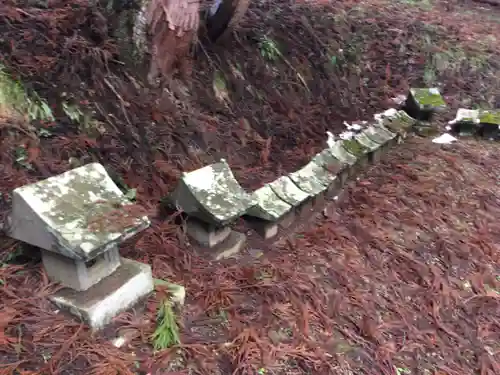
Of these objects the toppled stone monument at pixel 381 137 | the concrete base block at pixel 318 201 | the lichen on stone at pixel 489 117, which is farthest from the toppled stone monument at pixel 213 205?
the lichen on stone at pixel 489 117

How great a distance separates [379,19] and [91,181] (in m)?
6.82

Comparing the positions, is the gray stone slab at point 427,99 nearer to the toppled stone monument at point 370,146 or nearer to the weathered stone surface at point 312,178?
the toppled stone monument at point 370,146

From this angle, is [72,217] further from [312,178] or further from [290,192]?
[312,178]

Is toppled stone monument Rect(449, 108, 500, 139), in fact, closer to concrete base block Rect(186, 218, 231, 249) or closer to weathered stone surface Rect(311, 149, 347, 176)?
weathered stone surface Rect(311, 149, 347, 176)

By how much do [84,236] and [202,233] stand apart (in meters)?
1.00

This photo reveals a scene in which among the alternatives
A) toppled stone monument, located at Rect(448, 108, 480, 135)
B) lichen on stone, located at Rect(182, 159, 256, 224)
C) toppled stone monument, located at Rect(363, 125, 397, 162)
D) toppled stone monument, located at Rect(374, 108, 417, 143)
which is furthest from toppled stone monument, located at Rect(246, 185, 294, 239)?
toppled stone monument, located at Rect(448, 108, 480, 135)

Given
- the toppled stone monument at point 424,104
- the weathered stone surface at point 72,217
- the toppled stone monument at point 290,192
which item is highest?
the weathered stone surface at point 72,217

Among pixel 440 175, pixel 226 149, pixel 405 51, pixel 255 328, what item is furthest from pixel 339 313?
pixel 405 51

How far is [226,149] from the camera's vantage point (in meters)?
4.13

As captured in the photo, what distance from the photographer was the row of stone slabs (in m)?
2.06

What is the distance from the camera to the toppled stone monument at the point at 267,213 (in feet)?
10.4

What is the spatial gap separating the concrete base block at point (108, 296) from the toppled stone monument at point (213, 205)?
0.53 meters

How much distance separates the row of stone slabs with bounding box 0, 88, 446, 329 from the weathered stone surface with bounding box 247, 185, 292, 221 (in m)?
0.17

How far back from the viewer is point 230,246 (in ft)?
10.00
